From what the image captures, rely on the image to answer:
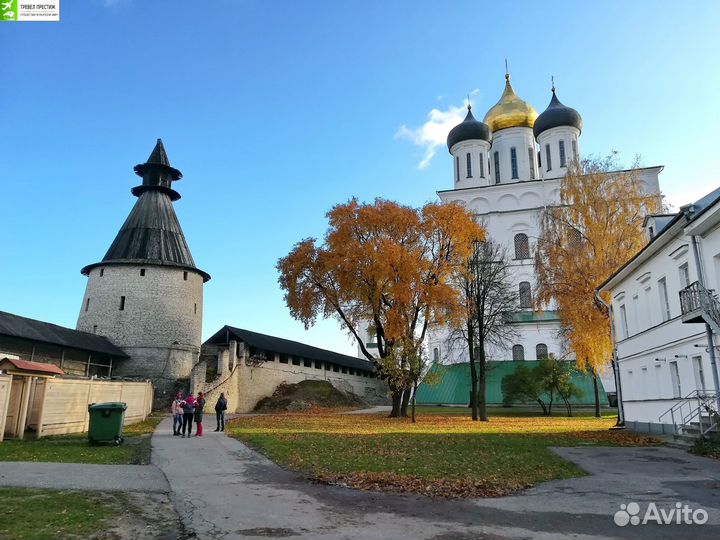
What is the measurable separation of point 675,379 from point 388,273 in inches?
513

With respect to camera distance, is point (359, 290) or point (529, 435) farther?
point (359, 290)

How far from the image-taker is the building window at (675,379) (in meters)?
16.6

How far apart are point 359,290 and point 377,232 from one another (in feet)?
10.4

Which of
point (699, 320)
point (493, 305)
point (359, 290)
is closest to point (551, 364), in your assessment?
point (493, 305)

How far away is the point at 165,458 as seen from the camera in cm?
1147

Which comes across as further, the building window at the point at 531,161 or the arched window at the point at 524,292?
the building window at the point at 531,161

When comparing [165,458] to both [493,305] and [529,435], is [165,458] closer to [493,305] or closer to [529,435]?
[529,435]

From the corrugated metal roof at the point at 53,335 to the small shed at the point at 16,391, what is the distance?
12071mm

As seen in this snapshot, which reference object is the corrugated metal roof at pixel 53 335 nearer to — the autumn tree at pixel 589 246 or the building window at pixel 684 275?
the autumn tree at pixel 589 246

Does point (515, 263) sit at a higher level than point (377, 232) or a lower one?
higher

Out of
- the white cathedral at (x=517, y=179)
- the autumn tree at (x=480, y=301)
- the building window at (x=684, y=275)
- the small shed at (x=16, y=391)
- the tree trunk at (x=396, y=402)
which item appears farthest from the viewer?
the white cathedral at (x=517, y=179)

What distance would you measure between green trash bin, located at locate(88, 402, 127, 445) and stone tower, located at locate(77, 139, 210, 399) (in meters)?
22.3

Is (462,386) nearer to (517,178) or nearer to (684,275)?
(517,178)

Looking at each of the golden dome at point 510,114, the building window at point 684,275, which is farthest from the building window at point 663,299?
the golden dome at point 510,114
